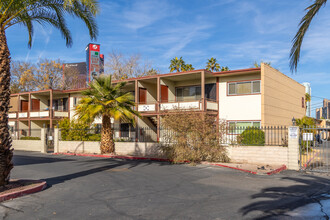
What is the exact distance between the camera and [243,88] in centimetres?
2400

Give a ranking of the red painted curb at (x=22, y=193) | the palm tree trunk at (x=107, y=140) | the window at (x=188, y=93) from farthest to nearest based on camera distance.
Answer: the window at (x=188, y=93)
the palm tree trunk at (x=107, y=140)
the red painted curb at (x=22, y=193)

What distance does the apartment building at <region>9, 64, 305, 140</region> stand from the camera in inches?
914

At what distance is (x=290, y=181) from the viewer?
36.0 ft

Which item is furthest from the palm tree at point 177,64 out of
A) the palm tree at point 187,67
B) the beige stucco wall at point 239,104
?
the beige stucco wall at point 239,104

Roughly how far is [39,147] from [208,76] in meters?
17.0

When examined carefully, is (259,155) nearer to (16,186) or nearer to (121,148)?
(121,148)

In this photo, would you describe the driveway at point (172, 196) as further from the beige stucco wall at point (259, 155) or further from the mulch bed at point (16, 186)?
the beige stucco wall at point (259, 155)

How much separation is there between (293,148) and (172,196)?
780 centimetres

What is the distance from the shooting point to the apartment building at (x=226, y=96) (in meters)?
23.2

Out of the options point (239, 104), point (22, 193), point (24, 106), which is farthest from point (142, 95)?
point (22, 193)

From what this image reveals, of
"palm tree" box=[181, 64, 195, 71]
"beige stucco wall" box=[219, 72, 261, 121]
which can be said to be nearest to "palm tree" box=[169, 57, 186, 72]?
"palm tree" box=[181, 64, 195, 71]

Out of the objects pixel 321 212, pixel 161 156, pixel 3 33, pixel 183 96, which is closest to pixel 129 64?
pixel 183 96

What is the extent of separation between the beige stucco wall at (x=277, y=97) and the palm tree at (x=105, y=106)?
33.7 ft

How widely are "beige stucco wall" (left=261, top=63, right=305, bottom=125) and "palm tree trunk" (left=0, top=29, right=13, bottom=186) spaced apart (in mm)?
17911
